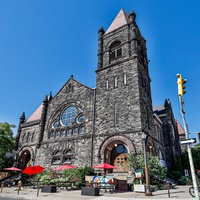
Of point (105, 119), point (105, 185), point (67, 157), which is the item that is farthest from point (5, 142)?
point (105, 185)

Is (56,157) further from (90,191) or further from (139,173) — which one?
(139,173)

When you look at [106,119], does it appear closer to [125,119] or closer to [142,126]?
[125,119]

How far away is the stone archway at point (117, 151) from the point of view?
59.0ft

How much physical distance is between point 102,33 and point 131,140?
19014 mm

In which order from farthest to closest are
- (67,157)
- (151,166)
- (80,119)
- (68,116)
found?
1. (68,116)
2. (80,119)
3. (67,157)
4. (151,166)

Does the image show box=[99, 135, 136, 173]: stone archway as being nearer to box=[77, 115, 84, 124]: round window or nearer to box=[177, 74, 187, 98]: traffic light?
box=[77, 115, 84, 124]: round window

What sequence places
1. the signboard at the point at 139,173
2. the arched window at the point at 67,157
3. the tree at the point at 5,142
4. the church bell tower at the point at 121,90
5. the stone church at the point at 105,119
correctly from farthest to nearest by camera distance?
1. the tree at the point at 5,142
2. the arched window at the point at 67,157
3. the stone church at the point at 105,119
4. the church bell tower at the point at 121,90
5. the signboard at the point at 139,173

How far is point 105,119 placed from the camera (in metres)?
20.5

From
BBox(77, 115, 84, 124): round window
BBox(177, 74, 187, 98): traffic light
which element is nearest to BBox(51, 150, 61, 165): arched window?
BBox(77, 115, 84, 124): round window

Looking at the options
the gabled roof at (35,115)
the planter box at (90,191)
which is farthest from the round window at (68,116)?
the planter box at (90,191)

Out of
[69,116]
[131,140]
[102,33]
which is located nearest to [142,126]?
[131,140]

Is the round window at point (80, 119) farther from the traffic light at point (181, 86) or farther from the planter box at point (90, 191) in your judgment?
the traffic light at point (181, 86)

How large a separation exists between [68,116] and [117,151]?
9471 millimetres

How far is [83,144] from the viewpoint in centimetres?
2075
